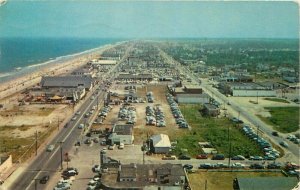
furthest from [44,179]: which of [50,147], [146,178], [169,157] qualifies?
[169,157]

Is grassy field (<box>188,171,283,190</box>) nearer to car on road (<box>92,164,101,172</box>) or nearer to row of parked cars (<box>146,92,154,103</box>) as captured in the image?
car on road (<box>92,164,101,172</box>)

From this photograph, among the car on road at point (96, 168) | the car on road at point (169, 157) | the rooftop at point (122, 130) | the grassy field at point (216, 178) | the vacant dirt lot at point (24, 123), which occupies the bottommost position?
Result: the grassy field at point (216, 178)

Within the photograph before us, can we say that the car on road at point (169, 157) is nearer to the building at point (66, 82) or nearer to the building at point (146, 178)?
the building at point (146, 178)

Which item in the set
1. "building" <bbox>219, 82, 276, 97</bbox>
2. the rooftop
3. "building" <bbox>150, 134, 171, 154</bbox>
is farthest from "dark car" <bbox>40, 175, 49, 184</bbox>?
"building" <bbox>219, 82, 276, 97</bbox>

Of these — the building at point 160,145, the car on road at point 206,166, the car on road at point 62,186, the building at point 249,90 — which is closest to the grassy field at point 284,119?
the building at point 249,90

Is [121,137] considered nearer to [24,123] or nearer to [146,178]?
[146,178]

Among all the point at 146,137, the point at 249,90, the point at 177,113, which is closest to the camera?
the point at 146,137
